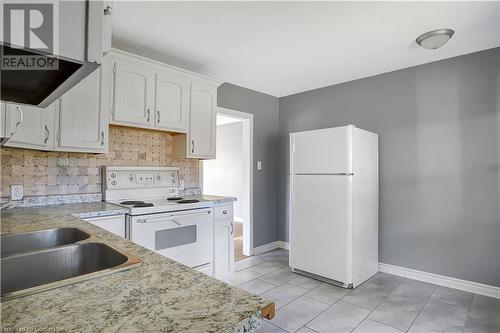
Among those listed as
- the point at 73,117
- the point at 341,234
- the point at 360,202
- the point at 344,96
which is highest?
the point at 344,96

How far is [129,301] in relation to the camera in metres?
0.66

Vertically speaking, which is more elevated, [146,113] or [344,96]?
[344,96]

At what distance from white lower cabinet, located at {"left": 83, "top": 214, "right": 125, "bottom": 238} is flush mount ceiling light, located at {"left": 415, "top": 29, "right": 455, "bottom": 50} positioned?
9.51 feet

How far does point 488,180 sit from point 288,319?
226cm

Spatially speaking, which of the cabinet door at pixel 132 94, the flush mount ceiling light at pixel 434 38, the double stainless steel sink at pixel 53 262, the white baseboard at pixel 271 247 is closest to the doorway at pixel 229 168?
the white baseboard at pixel 271 247

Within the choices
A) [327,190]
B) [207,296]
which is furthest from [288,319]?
[207,296]

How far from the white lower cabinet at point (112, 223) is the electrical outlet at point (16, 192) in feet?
2.22

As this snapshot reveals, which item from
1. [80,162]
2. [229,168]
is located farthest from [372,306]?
[229,168]

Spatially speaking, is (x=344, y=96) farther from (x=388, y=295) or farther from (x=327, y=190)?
(x=388, y=295)

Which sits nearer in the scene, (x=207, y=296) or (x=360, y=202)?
(x=207, y=296)

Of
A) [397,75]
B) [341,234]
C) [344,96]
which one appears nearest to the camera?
[341,234]

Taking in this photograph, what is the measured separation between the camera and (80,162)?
2.52 m

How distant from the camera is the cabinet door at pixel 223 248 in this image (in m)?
2.83

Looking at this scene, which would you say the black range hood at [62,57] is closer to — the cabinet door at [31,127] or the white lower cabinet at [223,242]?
the cabinet door at [31,127]
